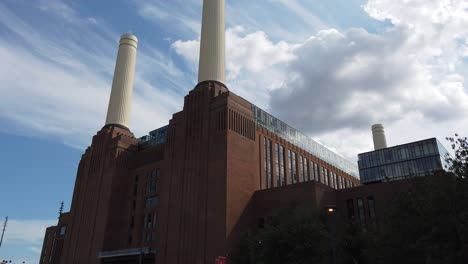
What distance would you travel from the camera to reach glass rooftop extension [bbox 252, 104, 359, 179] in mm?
71938

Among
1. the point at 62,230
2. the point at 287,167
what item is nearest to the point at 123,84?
the point at 62,230

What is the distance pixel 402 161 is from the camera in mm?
96562

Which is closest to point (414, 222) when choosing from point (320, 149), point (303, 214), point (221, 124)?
point (303, 214)

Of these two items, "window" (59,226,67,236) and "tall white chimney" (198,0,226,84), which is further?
"window" (59,226,67,236)

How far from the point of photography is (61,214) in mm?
94625

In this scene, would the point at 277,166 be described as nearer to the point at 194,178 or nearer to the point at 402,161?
the point at 194,178

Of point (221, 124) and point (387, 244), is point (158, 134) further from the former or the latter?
point (387, 244)

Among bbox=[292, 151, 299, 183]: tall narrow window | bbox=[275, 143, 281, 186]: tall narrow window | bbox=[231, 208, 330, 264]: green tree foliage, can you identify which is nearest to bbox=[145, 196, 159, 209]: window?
bbox=[275, 143, 281, 186]: tall narrow window

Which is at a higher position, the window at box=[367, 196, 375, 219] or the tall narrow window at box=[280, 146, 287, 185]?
the tall narrow window at box=[280, 146, 287, 185]

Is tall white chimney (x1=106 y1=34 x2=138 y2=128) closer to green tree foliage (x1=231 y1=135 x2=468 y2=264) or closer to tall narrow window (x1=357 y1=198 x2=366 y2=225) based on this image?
tall narrow window (x1=357 y1=198 x2=366 y2=225)

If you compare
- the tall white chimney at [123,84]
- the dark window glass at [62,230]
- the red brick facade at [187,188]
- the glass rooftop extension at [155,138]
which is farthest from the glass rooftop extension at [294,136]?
the dark window glass at [62,230]

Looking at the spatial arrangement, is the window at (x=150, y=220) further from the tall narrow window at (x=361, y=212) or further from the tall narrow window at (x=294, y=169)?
the tall narrow window at (x=361, y=212)

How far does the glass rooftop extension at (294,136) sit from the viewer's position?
71938mm

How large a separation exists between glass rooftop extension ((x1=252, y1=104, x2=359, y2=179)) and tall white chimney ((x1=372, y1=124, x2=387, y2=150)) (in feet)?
72.4
